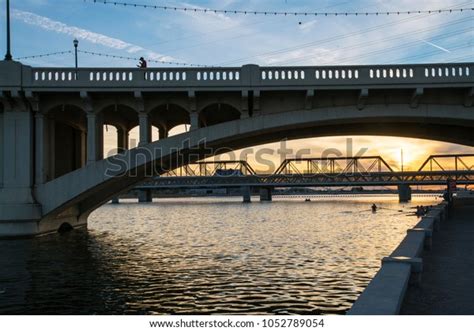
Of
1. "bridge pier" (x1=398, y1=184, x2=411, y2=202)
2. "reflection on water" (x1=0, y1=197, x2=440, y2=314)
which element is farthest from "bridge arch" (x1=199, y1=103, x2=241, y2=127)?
"bridge pier" (x1=398, y1=184, x2=411, y2=202)

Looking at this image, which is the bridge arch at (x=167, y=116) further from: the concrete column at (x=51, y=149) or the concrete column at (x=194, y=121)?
the concrete column at (x=51, y=149)

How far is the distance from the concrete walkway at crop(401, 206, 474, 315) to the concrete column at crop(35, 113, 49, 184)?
25.0 m

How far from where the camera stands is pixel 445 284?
11031 millimetres

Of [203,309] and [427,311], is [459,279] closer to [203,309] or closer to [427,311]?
[427,311]

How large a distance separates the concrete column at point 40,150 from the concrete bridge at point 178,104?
0.07 m

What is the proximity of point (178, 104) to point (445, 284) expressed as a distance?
24112 mm

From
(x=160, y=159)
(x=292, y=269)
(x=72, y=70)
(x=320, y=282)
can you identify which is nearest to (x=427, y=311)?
(x=320, y=282)

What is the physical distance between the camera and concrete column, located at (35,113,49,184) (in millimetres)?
32594

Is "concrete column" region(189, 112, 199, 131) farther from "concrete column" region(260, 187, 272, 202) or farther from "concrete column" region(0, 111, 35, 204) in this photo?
"concrete column" region(260, 187, 272, 202)

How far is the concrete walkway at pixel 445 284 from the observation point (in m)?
9.11

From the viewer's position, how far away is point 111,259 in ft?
84.4

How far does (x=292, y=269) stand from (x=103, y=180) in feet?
52.1

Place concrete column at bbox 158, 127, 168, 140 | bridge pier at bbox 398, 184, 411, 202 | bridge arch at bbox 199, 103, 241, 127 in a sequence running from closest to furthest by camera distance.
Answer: bridge arch at bbox 199, 103, 241, 127
concrete column at bbox 158, 127, 168, 140
bridge pier at bbox 398, 184, 411, 202

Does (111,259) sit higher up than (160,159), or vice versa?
(160,159)
